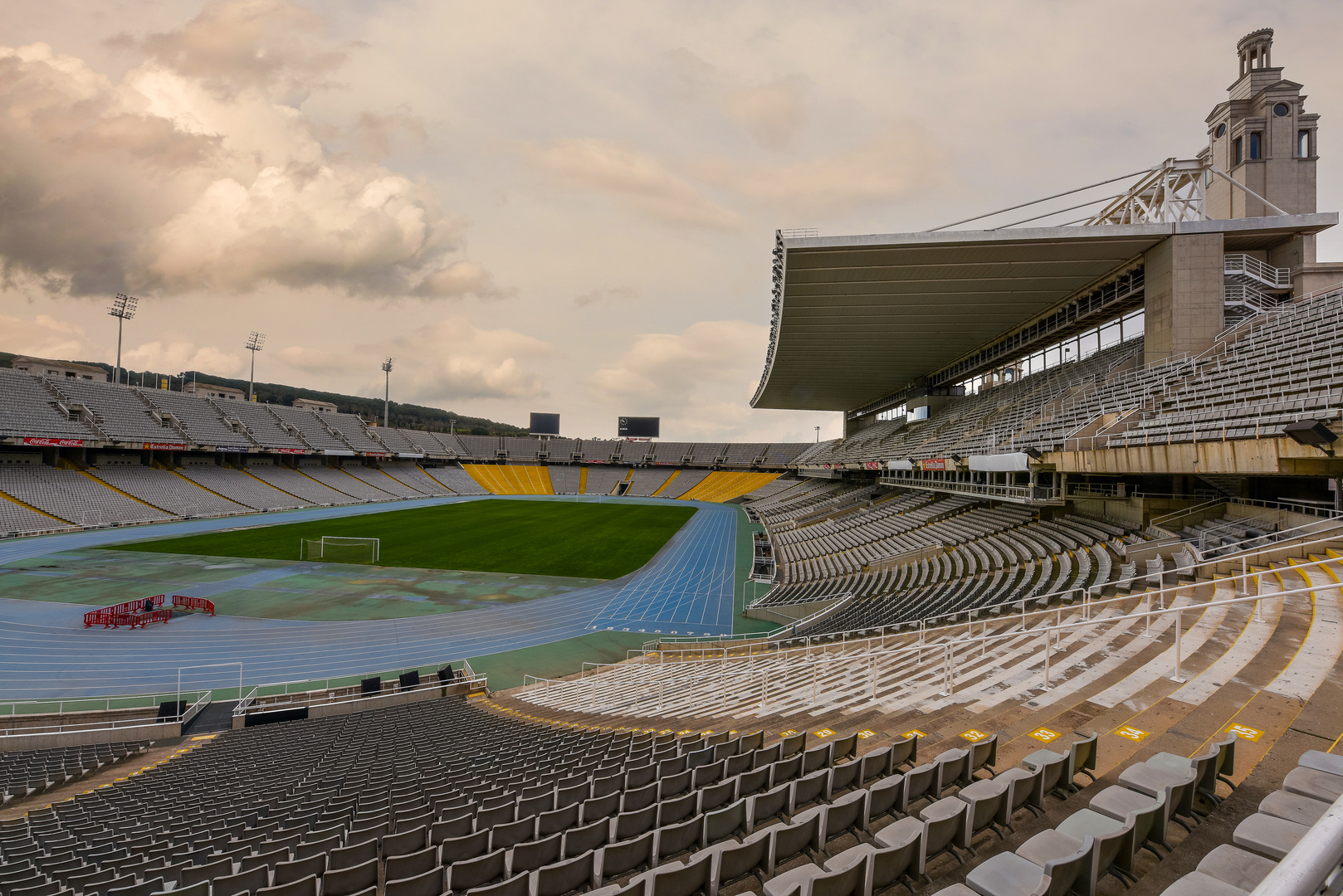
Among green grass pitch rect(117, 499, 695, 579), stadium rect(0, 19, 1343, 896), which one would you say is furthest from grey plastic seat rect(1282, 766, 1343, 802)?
green grass pitch rect(117, 499, 695, 579)

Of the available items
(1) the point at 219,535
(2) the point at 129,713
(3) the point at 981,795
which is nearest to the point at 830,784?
(3) the point at 981,795

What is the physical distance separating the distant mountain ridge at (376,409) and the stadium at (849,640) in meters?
85.1

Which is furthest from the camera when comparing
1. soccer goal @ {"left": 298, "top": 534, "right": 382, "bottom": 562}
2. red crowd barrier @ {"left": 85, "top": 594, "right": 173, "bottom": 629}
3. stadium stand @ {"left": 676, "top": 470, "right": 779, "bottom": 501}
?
stadium stand @ {"left": 676, "top": 470, "right": 779, "bottom": 501}

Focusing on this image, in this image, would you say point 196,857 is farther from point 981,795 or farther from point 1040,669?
point 1040,669

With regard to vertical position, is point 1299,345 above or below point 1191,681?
above

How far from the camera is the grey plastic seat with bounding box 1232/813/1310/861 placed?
2.99 metres

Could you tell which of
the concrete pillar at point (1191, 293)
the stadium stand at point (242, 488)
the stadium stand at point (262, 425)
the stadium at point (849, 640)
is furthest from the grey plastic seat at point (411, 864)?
the stadium stand at point (262, 425)

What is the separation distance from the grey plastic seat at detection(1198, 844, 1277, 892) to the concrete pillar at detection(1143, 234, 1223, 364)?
21.5 metres

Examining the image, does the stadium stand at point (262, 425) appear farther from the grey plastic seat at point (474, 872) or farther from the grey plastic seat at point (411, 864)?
the grey plastic seat at point (474, 872)

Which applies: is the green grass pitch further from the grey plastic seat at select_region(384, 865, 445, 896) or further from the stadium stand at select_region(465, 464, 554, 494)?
the grey plastic seat at select_region(384, 865, 445, 896)

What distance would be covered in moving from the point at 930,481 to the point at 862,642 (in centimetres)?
2118

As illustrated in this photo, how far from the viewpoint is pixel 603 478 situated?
87000 millimetres

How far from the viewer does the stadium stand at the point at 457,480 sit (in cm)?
7519

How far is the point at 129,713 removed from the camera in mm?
13336
